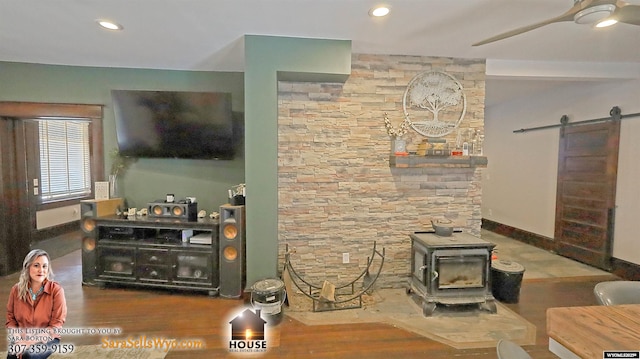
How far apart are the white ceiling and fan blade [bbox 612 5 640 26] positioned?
441mm

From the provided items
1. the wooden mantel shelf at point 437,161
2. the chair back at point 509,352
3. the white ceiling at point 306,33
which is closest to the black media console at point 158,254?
the white ceiling at point 306,33

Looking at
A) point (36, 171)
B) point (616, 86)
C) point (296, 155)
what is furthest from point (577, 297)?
point (36, 171)

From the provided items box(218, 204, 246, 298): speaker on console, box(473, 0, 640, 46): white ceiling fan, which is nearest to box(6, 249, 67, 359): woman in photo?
box(218, 204, 246, 298): speaker on console

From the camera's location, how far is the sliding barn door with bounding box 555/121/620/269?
3.79 meters

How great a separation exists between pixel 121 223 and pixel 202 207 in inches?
33.9

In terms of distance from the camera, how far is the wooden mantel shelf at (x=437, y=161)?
3035mm

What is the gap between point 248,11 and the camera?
2227 mm

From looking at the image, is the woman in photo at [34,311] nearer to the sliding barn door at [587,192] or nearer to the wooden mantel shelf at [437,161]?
the wooden mantel shelf at [437,161]

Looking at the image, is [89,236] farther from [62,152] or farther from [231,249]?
[62,152]

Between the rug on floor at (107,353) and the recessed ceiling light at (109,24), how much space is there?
263 centimetres

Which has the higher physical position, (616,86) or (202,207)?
(616,86)

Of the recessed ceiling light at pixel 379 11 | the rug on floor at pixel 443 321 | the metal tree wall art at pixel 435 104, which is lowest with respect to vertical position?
the rug on floor at pixel 443 321

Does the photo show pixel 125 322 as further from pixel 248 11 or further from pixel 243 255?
pixel 248 11

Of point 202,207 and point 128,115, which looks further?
point 202,207
